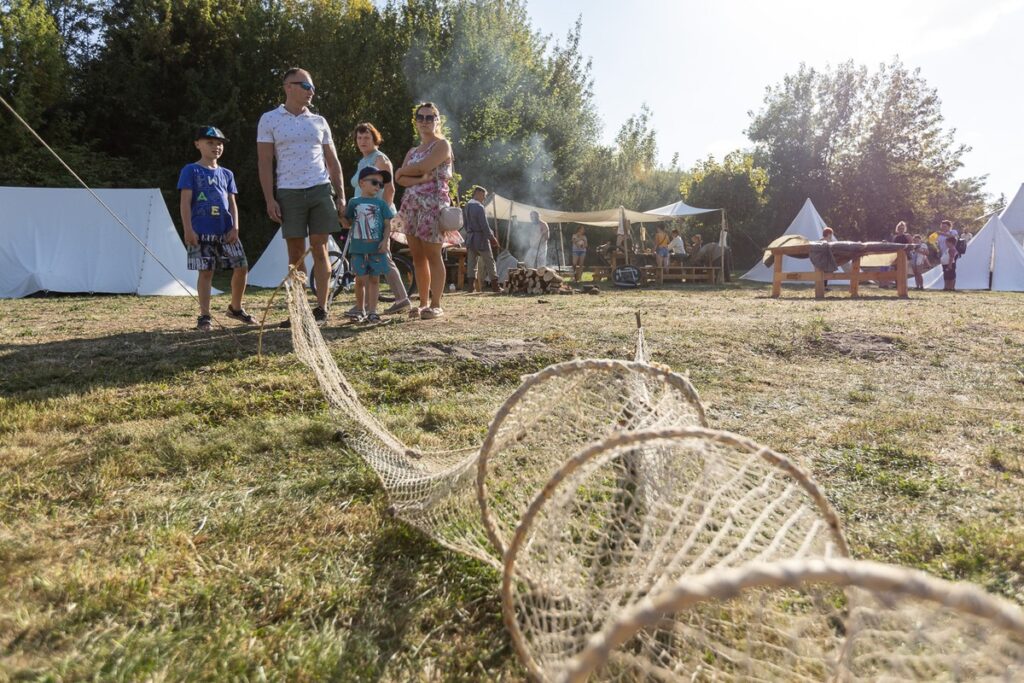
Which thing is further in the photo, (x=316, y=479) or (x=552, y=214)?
(x=552, y=214)

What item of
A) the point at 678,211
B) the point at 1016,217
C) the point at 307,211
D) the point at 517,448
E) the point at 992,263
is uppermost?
the point at 678,211

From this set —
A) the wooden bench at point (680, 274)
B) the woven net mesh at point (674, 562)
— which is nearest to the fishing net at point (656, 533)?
the woven net mesh at point (674, 562)

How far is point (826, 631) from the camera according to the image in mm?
1366

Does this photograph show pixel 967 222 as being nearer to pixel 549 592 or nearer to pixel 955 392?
pixel 955 392

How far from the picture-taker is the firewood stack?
10.2m

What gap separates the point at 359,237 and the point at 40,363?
205 cm

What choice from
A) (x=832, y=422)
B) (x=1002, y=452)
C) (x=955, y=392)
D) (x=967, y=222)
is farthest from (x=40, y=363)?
(x=967, y=222)

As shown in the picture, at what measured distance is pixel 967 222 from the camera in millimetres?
29391

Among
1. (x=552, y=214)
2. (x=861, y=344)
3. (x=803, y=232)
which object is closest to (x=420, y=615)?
(x=861, y=344)

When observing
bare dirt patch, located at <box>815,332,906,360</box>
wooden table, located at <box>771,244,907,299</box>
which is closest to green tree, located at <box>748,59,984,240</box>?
wooden table, located at <box>771,244,907,299</box>

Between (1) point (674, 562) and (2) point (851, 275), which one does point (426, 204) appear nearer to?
(1) point (674, 562)

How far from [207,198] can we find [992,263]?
15129mm

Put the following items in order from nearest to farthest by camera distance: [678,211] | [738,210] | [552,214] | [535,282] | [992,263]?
1. [535,282]
2. [992,263]
3. [552,214]
4. [678,211]
5. [738,210]

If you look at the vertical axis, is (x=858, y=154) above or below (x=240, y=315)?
above
